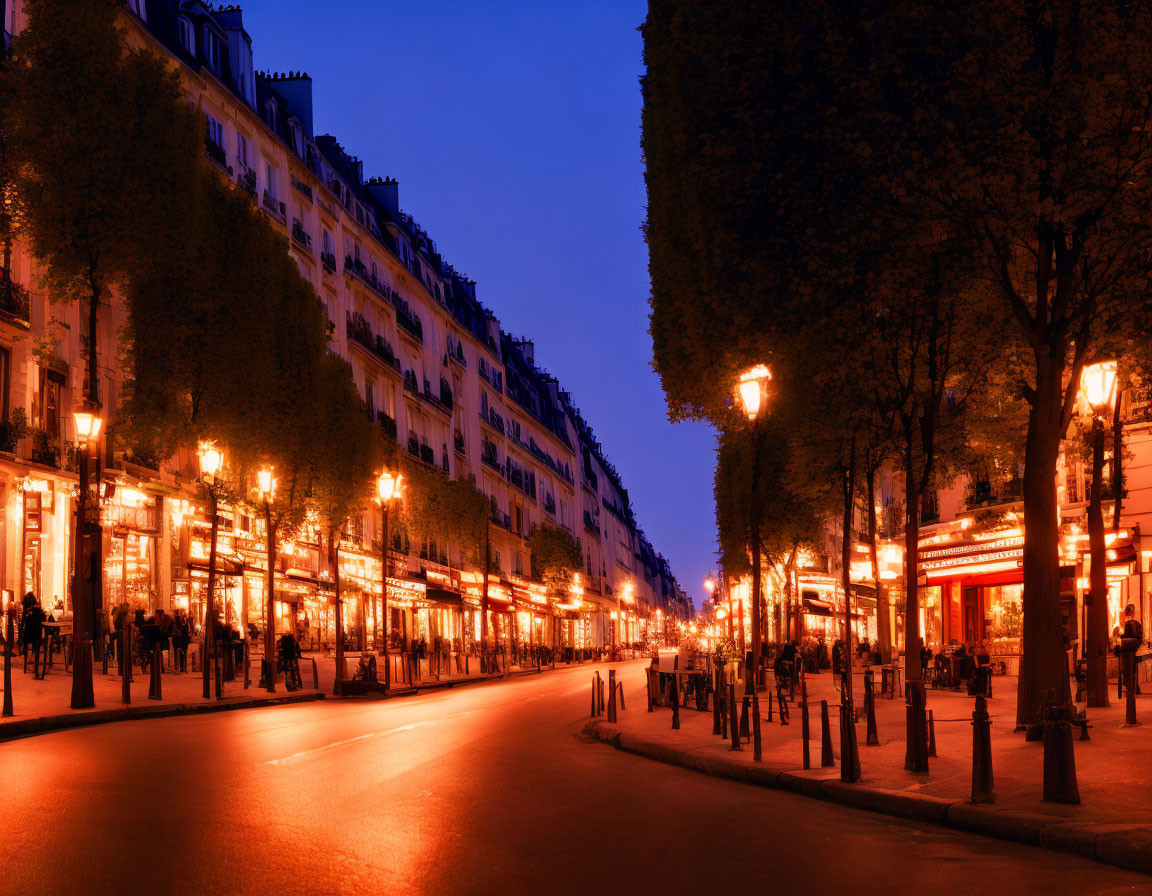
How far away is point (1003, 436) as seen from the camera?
96.8ft

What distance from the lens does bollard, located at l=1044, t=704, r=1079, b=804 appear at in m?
9.70

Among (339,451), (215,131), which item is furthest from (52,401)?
(215,131)

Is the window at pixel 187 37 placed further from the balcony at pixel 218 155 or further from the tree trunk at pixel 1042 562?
the tree trunk at pixel 1042 562

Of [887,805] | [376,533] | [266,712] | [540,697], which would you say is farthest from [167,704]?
[376,533]

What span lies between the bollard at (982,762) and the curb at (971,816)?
6.3 inches

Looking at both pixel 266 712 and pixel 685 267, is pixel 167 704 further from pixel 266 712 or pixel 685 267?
pixel 685 267

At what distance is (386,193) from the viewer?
62.9 meters

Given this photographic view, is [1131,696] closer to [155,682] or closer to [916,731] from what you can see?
[916,731]

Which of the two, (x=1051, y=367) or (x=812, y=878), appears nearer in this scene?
(x=812, y=878)

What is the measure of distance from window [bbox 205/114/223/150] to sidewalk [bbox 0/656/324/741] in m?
17.7

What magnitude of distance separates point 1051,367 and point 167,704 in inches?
627

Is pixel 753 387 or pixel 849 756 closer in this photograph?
pixel 849 756

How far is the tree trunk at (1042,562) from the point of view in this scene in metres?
15.3

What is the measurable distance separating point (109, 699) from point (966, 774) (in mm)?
16683
